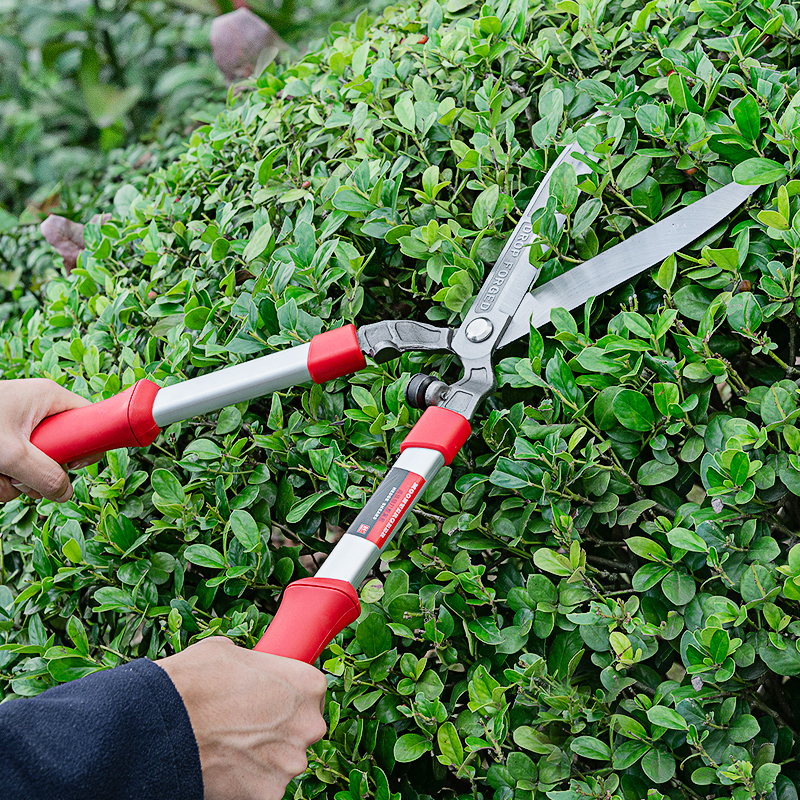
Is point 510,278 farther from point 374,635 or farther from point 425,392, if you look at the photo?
point 374,635

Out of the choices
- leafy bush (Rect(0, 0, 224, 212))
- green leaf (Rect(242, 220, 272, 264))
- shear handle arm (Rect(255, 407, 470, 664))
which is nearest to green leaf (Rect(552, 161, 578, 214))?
shear handle arm (Rect(255, 407, 470, 664))

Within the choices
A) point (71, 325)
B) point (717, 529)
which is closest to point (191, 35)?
point (71, 325)

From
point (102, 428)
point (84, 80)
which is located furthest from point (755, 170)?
point (84, 80)

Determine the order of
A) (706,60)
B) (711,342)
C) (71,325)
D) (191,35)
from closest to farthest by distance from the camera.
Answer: (711,342) < (706,60) < (71,325) < (191,35)

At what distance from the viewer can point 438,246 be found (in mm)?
1645

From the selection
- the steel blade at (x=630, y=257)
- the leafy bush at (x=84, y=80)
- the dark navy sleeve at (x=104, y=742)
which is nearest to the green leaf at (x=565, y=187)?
the steel blade at (x=630, y=257)

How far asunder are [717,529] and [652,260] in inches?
21.1

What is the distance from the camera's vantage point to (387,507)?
4.59 ft

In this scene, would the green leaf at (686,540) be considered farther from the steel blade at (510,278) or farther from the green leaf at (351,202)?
the green leaf at (351,202)

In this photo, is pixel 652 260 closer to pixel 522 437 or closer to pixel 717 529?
pixel 522 437

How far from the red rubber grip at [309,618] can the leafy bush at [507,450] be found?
0.16 meters

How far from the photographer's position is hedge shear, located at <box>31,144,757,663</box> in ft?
4.70

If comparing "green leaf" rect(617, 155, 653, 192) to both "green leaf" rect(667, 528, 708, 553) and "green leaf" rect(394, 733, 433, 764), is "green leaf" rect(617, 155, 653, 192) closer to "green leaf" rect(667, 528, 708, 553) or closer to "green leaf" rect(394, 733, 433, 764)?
"green leaf" rect(667, 528, 708, 553)

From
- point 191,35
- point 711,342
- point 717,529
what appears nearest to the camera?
point 717,529
